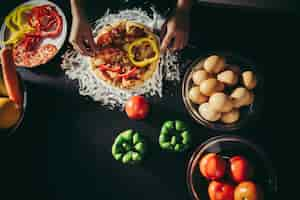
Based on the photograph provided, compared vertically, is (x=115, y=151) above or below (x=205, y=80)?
below

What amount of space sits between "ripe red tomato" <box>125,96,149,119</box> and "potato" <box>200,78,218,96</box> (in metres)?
0.23

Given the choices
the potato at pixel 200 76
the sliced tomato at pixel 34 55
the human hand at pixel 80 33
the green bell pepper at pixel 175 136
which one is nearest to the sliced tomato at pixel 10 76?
the sliced tomato at pixel 34 55

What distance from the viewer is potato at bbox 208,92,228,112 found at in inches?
46.6

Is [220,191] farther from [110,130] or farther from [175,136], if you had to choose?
[110,130]

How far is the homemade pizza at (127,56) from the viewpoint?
135 cm

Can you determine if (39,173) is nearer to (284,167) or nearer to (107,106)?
(107,106)

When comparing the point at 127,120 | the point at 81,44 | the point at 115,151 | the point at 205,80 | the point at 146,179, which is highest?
the point at 81,44

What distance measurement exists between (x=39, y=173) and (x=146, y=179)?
15.9 inches

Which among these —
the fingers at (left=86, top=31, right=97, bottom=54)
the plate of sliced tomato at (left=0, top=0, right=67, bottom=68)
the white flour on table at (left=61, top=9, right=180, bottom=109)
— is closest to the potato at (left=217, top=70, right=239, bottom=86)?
the white flour on table at (left=61, top=9, right=180, bottom=109)

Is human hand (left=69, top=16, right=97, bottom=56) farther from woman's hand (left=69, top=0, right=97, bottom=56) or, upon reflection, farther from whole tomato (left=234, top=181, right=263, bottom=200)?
whole tomato (left=234, top=181, right=263, bottom=200)

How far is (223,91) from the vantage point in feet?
4.10

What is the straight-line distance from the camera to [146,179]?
1.31 metres

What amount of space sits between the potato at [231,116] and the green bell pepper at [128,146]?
302 millimetres

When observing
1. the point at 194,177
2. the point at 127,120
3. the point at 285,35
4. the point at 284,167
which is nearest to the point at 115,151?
the point at 127,120
